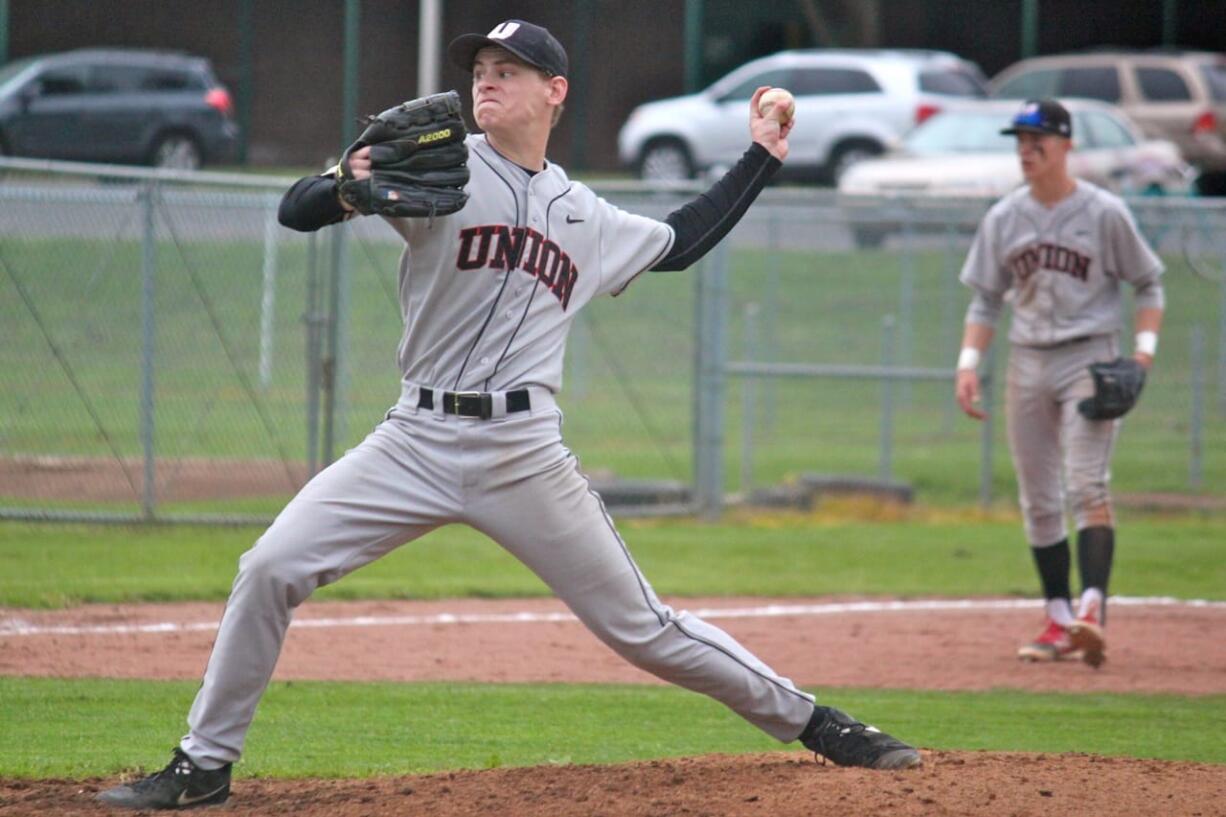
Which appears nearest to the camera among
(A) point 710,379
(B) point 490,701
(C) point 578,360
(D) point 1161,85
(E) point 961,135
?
(B) point 490,701

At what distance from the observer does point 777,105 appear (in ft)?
17.0

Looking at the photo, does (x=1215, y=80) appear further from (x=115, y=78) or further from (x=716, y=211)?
(x=716, y=211)

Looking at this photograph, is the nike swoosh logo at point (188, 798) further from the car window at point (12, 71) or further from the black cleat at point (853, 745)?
the car window at point (12, 71)

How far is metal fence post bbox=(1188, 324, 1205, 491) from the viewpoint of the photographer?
524 inches

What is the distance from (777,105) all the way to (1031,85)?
79.7 feet

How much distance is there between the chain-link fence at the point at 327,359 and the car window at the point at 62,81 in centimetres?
1194

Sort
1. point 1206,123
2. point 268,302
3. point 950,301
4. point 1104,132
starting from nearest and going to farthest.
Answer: point 268,302 → point 950,301 → point 1104,132 → point 1206,123

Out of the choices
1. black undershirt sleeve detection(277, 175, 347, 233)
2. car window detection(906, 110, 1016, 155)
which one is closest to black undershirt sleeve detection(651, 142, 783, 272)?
black undershirt sleeve detection(277, 175, 347, 233)

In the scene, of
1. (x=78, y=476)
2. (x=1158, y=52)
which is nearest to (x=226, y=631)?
(x=78, y=476)

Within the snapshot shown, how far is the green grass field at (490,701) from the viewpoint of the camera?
5.88 meters

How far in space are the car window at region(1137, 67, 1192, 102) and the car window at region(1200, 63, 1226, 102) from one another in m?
0.60

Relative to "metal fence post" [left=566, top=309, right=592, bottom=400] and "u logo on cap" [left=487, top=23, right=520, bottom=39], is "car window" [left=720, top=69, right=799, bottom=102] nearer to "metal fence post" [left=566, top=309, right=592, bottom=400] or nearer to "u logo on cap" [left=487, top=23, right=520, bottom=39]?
"metal fence post" [left=566, top=309, right=592, bottom=400]

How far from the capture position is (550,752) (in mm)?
5898

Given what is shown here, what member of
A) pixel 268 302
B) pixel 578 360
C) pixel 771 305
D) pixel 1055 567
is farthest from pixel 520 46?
pixel 771 305
